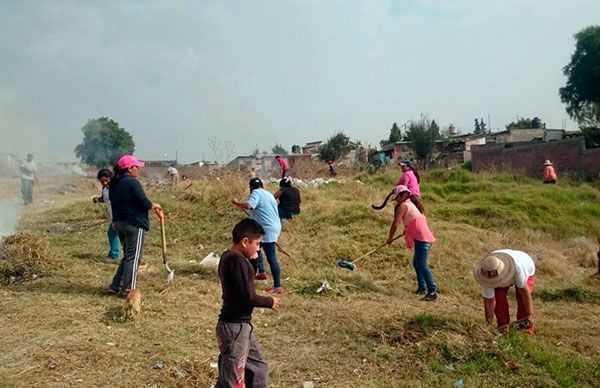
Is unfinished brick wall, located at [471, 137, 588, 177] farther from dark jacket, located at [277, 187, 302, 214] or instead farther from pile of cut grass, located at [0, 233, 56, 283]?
pile of cut grass, located at [0, 233, 56, 283]

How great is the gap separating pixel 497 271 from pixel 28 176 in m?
13.4

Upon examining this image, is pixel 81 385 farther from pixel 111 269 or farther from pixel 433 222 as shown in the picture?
pixel 433 222

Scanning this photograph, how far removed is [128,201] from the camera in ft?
19.2

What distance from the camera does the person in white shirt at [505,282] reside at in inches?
183

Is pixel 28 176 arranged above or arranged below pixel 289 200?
above

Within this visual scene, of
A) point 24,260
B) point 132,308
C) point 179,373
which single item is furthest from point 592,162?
point 179,373

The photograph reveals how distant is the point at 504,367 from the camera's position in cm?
396

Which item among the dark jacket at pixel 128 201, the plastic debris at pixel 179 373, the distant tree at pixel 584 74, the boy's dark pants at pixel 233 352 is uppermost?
the distant tree at pixel 584 74

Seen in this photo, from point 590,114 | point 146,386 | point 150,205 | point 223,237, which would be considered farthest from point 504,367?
point 590,114

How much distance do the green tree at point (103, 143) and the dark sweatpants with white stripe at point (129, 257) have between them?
26.4 m

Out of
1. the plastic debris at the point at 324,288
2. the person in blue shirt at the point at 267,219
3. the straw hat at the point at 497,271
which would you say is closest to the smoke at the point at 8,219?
the person in blue shirt at the point at 267,219

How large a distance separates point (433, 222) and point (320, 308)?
20.0 feet

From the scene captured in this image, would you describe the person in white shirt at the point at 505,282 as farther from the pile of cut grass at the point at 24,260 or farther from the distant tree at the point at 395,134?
the distant tree at the point at 395,134

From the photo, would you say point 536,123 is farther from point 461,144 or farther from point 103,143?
point 103,143
